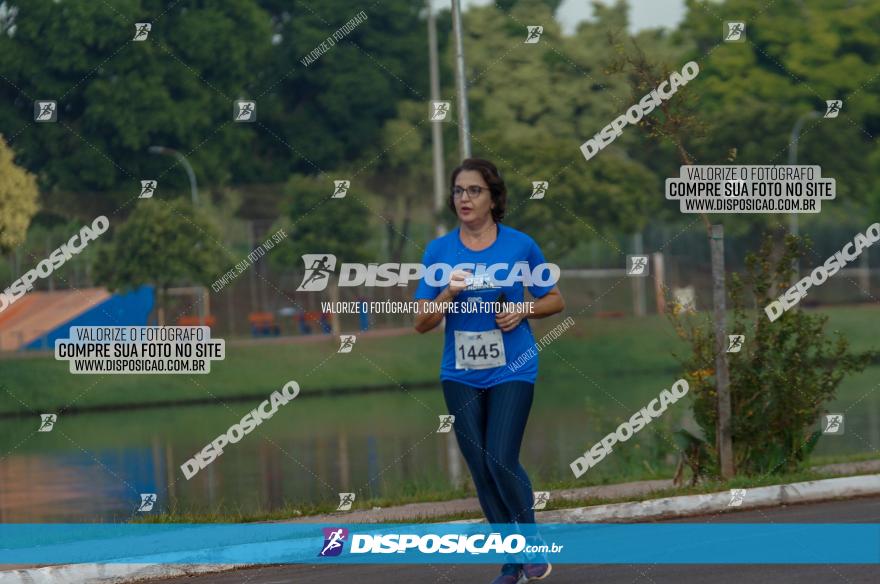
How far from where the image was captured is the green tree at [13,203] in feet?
144

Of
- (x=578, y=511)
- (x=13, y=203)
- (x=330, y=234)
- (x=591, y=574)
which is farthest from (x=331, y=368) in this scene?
(x=591, y=574)

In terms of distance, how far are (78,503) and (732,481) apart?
7844 mm

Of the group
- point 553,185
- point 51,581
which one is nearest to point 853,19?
point 553,185

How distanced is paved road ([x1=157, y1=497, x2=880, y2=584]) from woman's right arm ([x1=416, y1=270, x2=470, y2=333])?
1.59m

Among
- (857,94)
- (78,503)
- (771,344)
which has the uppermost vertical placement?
(857,94)

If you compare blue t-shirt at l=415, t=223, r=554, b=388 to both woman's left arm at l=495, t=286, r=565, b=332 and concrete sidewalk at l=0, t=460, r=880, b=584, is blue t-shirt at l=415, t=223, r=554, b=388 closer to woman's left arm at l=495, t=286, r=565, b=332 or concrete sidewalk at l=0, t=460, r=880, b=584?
woman's left arm at l=495, t=286, r=565, b=332

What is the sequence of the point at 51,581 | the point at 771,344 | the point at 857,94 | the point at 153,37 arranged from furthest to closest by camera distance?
the point at 857,94, the point at 153,37, the point at 771,344, the point at 51,581

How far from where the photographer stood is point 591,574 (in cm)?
879

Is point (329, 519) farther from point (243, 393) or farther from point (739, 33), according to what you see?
point (243, 393)

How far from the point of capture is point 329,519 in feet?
39.3

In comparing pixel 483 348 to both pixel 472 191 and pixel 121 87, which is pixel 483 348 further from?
pixel 121 87
